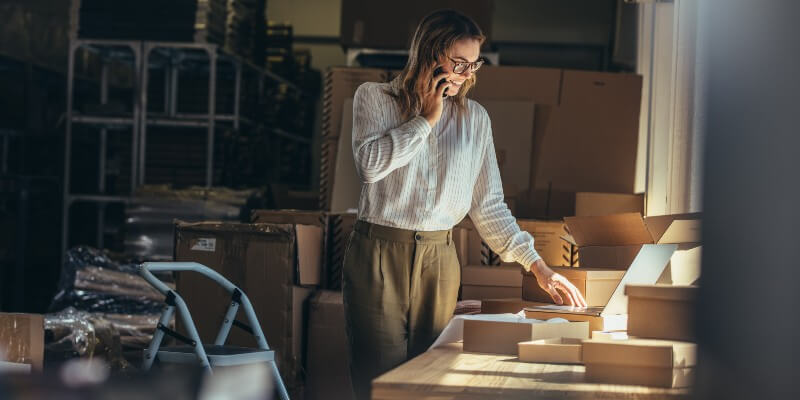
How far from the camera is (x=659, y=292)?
5.78ft

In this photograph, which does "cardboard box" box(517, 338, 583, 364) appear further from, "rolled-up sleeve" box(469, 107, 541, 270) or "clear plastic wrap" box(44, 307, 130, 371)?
"clear plastic wrap" box(44, 307, 130, 371)

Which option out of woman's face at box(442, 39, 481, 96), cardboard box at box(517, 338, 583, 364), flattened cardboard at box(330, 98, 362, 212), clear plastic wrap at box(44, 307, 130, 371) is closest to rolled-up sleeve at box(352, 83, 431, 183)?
woman's face at box(442, 39, 481, 96)

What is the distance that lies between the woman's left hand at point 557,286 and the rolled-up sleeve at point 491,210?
0.15 m

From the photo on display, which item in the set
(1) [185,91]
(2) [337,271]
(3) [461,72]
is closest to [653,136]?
(2) [337,271]

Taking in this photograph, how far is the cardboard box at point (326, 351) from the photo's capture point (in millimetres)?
4305

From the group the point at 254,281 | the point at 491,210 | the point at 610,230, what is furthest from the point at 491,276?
the point at 491,210

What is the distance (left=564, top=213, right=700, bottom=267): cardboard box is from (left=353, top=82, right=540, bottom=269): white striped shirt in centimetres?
30

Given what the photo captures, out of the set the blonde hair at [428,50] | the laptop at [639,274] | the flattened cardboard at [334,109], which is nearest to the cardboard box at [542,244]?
the flattened cardboard at [334,109]

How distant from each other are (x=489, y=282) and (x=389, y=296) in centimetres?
179

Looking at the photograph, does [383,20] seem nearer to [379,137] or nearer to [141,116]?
[141,116]

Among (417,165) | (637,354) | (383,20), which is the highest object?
(383,20)

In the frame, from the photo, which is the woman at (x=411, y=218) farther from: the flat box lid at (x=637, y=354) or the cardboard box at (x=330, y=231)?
the cardboard box at (x=330, y=231)

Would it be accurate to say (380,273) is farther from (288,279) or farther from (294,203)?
(294,203)

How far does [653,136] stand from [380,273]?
201 cm
